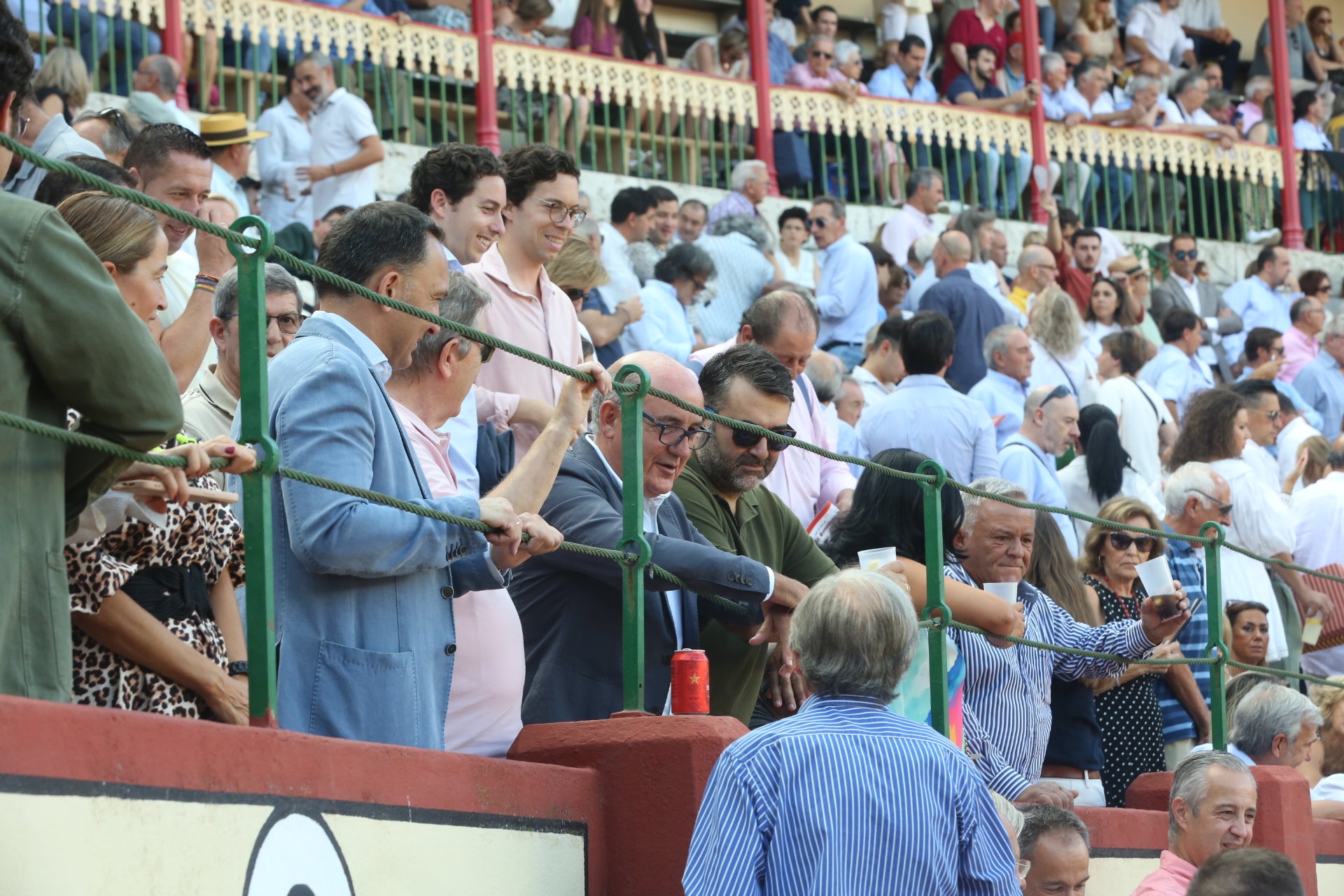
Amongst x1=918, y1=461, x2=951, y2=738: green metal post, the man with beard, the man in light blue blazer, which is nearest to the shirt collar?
the man in light blue blazer

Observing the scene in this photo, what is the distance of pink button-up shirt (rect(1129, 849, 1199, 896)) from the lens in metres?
5.03

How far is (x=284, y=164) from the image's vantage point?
37.6 ft

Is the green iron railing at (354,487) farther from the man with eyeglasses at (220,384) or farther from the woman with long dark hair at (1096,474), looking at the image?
the woman with long dark hair at (1096,474)

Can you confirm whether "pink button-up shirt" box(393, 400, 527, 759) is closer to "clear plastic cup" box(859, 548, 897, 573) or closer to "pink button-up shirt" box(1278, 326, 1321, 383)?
"clear plastic cup" box(859, 548, 897, 573)

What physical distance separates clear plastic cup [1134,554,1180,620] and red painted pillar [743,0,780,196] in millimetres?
10838

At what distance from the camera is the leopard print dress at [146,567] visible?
3.17 metres

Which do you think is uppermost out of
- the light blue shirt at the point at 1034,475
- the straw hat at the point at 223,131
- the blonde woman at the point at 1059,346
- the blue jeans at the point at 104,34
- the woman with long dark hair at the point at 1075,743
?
the blue jeans at the point at 104,34

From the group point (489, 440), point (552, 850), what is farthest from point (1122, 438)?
point (552, 850)

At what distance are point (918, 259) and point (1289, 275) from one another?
518 centimetres

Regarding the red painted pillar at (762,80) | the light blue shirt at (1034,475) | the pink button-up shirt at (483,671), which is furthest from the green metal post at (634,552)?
the red painted pillar at (762,80)

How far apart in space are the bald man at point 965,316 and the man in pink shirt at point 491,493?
22.9ft

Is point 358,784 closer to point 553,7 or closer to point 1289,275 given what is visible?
point 553,7

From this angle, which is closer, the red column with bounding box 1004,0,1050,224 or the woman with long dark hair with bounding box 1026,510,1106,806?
the woman with long dark hair with bounding box 1026,510,1106,806

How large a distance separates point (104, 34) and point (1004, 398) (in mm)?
6920
